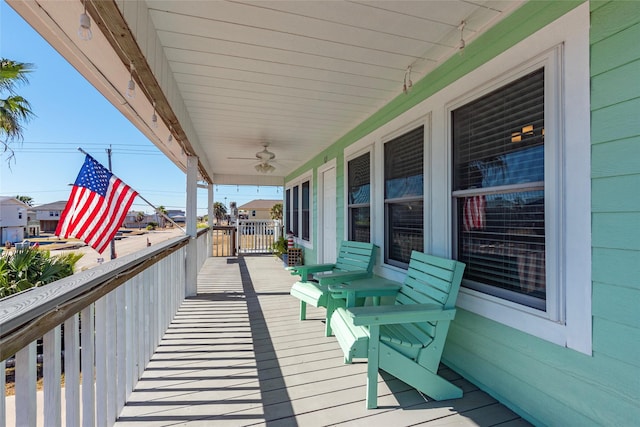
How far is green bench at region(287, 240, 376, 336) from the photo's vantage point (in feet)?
9.58

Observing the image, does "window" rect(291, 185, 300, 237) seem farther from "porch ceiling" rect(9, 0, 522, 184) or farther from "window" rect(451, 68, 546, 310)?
"window" rect(451, 68, 546, 310)

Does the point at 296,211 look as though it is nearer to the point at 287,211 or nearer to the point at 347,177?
the point at 287,211

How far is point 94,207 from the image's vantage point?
2.55 meters

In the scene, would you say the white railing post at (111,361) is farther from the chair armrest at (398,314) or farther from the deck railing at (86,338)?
the chair armrest at (398,314)

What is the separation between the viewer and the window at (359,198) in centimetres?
377

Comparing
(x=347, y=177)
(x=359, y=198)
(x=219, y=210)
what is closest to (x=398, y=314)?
(x=359, y=198)

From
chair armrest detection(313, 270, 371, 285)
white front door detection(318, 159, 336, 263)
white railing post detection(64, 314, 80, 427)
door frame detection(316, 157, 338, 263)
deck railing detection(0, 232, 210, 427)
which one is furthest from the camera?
door frame detection(316, 157, 338, 263)

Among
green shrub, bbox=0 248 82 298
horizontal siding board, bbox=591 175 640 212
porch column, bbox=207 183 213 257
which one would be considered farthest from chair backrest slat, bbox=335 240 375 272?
porch column, bbox=207 183 213 257

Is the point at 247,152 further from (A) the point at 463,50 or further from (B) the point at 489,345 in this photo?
(B) the point at 489,345

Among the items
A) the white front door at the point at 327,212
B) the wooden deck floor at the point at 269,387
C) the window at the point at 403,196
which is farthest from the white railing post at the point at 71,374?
the white front door at the point at 327,212

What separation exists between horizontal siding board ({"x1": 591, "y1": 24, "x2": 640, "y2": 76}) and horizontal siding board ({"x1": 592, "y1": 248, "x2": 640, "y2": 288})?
0.81 meters

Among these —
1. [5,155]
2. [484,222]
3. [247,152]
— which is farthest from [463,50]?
[5,155]

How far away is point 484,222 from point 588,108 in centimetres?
86

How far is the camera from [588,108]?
143cm
